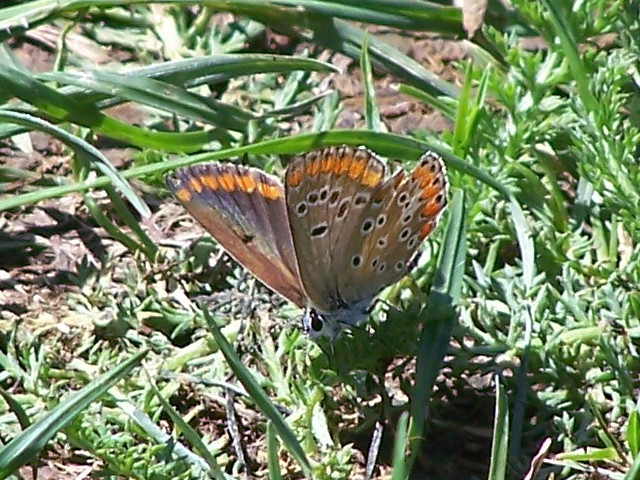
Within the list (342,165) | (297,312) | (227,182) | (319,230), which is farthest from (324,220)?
(297,312)


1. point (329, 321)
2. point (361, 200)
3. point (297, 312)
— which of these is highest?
point (361, 200)

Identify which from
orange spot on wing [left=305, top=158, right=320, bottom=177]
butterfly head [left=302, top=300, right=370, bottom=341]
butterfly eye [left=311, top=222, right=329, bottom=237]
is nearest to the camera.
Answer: orange spot on wing [left=305, top=158, right=320, bottom=177]

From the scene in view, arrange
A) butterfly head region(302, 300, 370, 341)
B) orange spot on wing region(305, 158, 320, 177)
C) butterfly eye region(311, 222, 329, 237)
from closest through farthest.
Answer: orange spot on wing region(305, 158, 320, 177)
butterfly eye region(311, 222, 329, 237)
butterfly head region(302, 300, 370, 341)

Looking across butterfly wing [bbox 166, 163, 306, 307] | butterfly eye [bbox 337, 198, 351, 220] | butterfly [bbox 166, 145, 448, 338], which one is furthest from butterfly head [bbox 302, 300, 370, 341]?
butterfly eye [bbox 337, 198, 351, 220]

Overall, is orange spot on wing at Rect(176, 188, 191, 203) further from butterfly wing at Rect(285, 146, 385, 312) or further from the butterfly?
butterfly wing at Rect(285, 146, 385, 312)

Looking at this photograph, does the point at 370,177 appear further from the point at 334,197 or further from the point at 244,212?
the point at 244,212

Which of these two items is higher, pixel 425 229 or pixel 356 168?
pixel 356 168

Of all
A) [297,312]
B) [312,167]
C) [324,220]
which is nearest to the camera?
[312,167]
